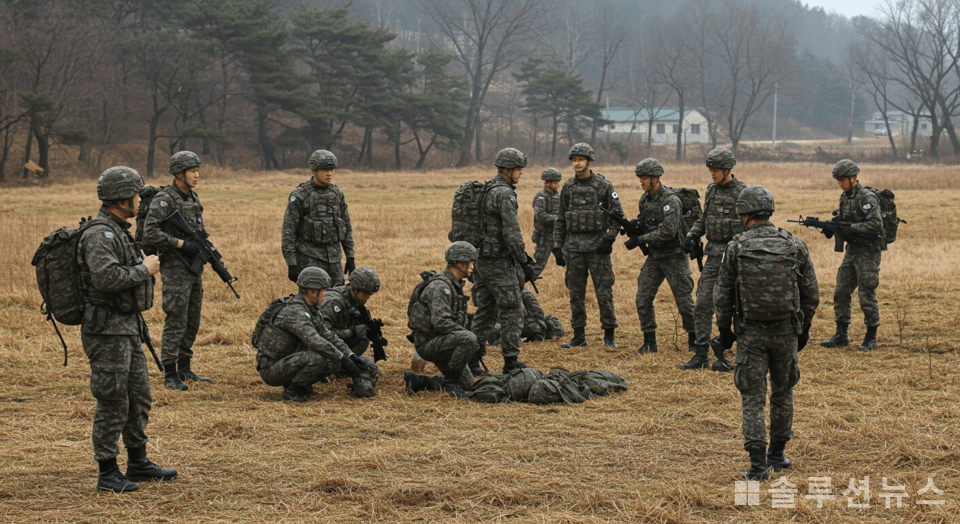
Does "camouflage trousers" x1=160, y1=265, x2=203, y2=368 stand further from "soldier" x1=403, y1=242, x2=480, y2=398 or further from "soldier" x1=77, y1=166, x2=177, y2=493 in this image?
"soldier" x1=77, y1=166, x2=177, y2=493

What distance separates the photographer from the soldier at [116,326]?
4.80 m

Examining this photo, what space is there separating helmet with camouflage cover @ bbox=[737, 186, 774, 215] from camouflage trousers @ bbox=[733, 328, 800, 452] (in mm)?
769

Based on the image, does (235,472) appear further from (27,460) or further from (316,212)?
(316,212)

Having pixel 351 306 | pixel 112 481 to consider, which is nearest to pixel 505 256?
pixel 351 306

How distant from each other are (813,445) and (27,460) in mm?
5606

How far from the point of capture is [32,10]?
131ft

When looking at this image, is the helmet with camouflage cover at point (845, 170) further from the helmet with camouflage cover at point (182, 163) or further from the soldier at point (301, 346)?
the helmet with camouflage cover at point (182, 163)

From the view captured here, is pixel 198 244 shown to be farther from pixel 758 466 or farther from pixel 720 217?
pixel 758 466

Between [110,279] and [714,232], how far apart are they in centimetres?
588

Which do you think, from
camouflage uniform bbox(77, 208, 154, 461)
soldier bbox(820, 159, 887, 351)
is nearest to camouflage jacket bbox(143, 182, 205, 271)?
camouflage uniform bbox(77, 208, 154, 461)

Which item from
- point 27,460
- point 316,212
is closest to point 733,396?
point 316,212

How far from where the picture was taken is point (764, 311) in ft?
16.3

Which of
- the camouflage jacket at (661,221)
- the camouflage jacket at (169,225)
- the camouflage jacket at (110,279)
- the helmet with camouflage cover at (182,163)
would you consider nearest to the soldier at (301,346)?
the camouflage jacket at (169,225)

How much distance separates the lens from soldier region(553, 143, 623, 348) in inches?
362
